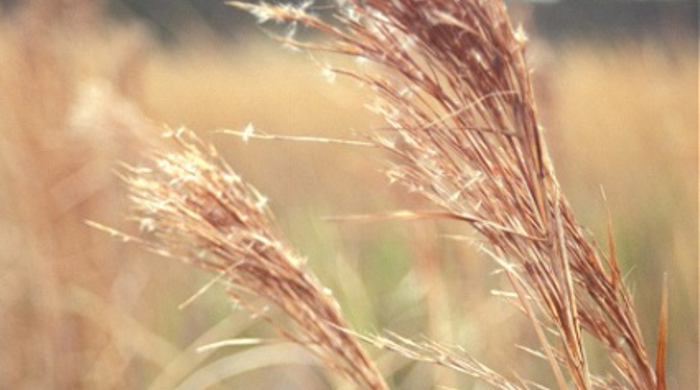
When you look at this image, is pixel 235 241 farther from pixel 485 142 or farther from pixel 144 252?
pixel 144 252

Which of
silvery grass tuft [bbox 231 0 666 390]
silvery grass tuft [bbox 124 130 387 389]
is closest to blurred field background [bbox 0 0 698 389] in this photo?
silvery grass tuft [bbox 124 130 387 389]

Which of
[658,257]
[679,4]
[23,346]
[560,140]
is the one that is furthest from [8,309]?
[679,4]

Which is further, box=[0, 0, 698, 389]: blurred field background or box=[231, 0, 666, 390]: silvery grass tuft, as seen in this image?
box=[0, 0, 698, 389]: blurred field background

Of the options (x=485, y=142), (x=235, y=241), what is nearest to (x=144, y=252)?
(x=235, y=241)

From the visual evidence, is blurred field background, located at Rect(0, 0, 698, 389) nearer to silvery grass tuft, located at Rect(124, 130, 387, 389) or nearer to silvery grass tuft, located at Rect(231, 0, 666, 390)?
silvery grass tuft, located at Rect(124, 130, 387, 389)

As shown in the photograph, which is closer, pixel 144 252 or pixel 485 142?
pixel 485 142

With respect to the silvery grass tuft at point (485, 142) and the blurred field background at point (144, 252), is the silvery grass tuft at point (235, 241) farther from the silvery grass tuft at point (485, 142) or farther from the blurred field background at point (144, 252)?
the blurred field background at point (144, 252)

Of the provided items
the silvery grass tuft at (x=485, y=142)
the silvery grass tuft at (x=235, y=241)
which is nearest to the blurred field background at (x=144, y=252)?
the silvery grass tuft at (x=235, y=241)
